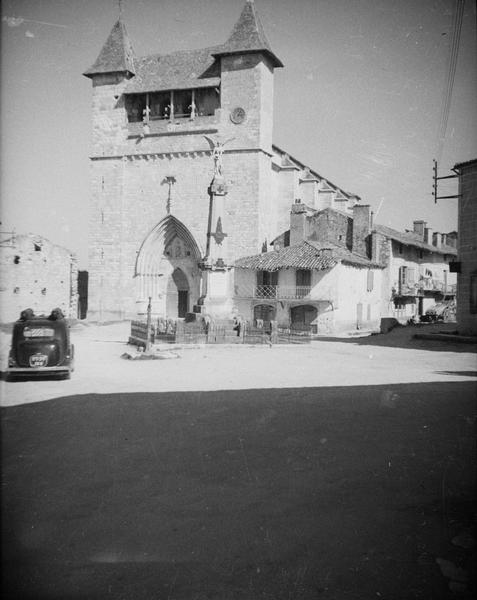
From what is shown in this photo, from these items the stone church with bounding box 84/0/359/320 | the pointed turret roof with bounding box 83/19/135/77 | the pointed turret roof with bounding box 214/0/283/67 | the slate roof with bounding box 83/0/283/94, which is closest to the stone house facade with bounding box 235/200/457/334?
the stone church with bounding box 84/0/359/320

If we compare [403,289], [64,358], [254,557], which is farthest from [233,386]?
[403,289]

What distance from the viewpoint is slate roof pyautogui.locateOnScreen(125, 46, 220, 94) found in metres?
26.8

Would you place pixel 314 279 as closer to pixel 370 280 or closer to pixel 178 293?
pixel 370 280

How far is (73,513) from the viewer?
151 inches

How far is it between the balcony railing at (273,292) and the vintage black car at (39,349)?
16845 mm

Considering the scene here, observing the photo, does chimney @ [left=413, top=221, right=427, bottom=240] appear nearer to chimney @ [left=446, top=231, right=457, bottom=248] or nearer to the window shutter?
chimney @ [left=446, top=231, right=457, bottom=248]

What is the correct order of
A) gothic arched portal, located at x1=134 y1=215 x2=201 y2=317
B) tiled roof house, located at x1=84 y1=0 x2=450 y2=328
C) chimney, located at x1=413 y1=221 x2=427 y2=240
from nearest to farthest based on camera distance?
tiled roof house, located at x1=84 y1=0 x2=450 y2=328 < gothic arched portal, located at x1=134 y1=215 x2=201 y2=317 < chimney, located at x1=413 y1=221 x2=427 y2=240

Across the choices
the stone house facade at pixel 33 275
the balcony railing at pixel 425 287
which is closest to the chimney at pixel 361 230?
the balcony railing at pixel 425 287

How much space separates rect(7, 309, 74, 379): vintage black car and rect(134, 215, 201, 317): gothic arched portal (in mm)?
18581

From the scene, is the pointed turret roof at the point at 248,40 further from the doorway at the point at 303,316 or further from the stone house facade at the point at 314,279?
the doorway at the point at 303,316

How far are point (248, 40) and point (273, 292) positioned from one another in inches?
484

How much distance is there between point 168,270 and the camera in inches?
1147

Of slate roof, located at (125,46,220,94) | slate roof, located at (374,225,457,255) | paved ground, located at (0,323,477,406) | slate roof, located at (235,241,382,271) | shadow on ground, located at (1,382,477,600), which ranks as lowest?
shadow on ground, located at (1,382,477,600)

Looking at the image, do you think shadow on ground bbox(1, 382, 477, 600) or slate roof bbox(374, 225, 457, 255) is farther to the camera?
slate roof bbox(374, 225, 457, 255)
